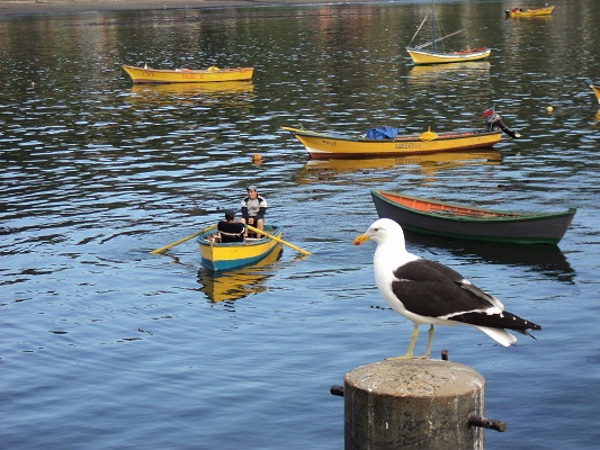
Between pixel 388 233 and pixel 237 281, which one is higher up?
pixel 388 233

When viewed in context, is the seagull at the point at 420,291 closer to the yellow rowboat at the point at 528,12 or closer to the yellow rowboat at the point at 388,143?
the yellow rowboat at the point at 388,143

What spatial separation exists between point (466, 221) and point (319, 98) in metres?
37.4

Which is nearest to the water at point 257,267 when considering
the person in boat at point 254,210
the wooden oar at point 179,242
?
the wooden oar at point 179,242

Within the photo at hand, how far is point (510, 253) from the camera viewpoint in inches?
1315

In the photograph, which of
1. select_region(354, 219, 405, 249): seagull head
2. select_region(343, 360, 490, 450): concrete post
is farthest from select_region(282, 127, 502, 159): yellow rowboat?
select_region(343, 360, 490, 450): concrete post

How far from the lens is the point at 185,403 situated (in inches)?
880

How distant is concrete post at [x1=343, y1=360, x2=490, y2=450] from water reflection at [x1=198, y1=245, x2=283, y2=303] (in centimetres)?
1830

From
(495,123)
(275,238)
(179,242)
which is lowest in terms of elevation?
(179,242)

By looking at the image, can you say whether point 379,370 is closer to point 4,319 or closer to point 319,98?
point 4,319

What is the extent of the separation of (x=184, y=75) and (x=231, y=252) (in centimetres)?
5180

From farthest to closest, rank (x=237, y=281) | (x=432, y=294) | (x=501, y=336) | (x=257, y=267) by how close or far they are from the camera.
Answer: (x=257, y=267) → (x=237, y=281) → (x=432, y=294) → (x=501, y=336)

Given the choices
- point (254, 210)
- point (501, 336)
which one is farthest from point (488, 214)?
point (501, 336)

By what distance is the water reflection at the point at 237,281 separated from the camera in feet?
98.3

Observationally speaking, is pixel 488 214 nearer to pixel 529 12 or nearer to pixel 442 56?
pixel 442 56
